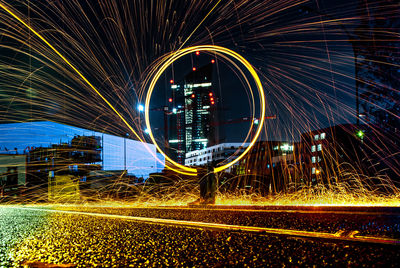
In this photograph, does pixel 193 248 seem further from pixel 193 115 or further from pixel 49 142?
pixel 193 115

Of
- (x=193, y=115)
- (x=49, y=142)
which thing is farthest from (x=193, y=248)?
(x=193, y=115)

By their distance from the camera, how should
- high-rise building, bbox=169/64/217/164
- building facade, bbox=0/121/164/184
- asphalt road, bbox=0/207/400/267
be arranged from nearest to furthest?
asphalt road, bbox=0/207/400/267
building facade, bbox=0/121/164/184
high-rise building, bbox=169/64/217/164

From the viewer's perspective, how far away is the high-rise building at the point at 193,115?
66.6 metres

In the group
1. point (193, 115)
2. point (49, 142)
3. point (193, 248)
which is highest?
point (193, 115)

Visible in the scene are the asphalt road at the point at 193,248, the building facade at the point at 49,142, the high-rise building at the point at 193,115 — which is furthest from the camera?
the high-rise building at the point at 193,115

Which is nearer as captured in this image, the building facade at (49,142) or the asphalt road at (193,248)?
the asphalt road at (193,248)

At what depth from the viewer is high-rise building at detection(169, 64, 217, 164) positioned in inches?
2622

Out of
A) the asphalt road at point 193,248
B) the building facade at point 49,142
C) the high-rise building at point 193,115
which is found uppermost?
the high-rise building at point 193,115

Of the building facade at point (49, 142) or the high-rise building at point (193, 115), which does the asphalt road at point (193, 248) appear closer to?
the building facade at point (49, 142)

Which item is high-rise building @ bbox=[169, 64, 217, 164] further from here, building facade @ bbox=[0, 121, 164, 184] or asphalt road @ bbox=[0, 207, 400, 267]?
asphalt road @ bbox=[0, 207, 400, 267]

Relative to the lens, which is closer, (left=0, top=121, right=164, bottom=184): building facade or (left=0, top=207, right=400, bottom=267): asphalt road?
(left=0, top=207, right=400, bottom=267): asphalt road

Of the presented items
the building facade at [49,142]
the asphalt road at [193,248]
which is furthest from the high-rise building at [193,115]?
the asphalt road at [193,248]

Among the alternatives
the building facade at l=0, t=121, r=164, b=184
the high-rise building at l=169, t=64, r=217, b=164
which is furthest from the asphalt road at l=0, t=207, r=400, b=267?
the high-rise building at l=169, t=64, r=217, b=164

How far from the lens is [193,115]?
88.1 metres
